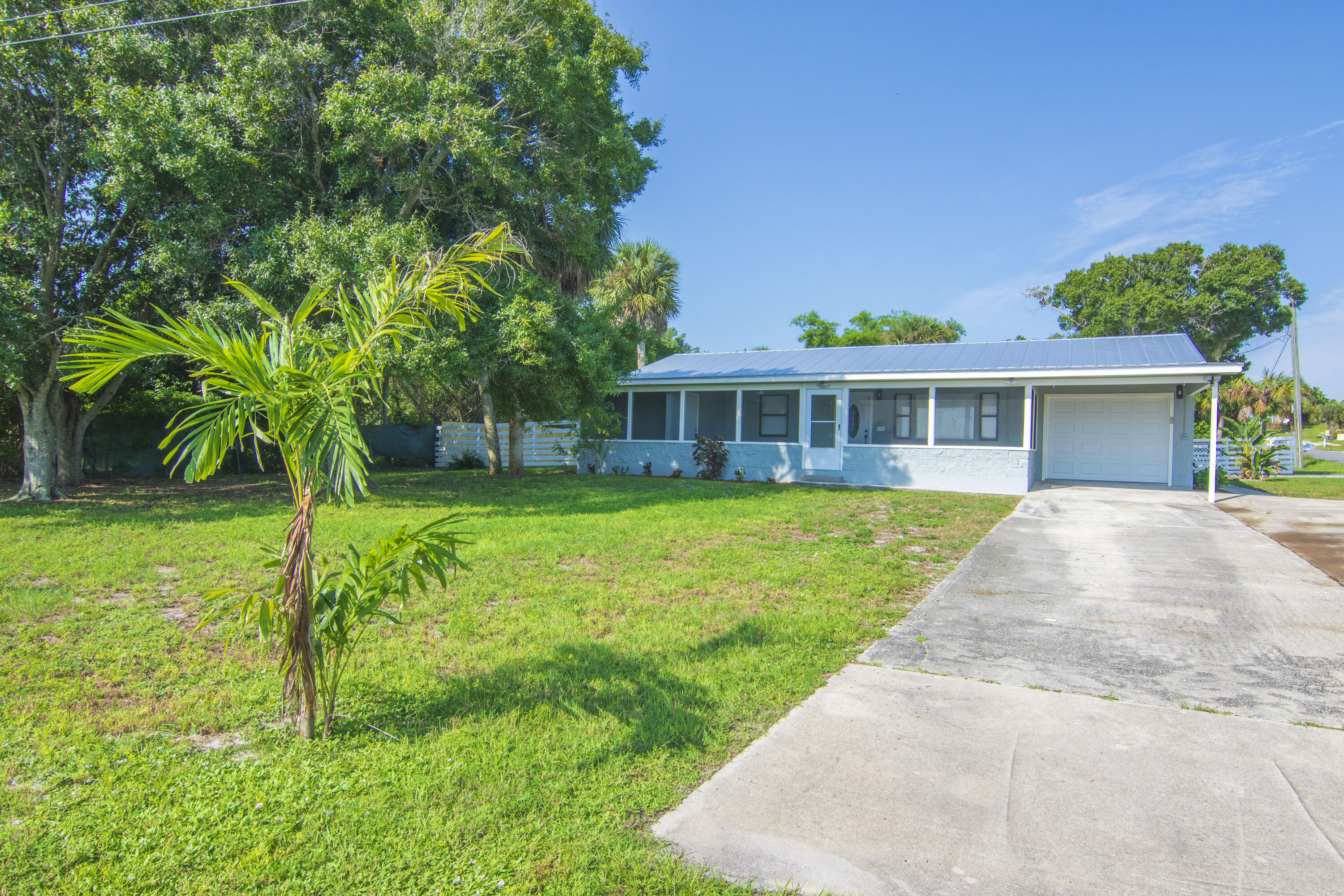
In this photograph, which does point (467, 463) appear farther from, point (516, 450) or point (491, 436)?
point (516, 450)

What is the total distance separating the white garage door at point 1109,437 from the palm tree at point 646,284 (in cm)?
1452

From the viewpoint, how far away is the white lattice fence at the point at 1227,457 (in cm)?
1758

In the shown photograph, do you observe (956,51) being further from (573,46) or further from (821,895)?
(821,895)

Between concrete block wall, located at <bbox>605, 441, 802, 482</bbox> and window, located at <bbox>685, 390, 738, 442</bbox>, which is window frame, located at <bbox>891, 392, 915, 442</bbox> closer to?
concrete block wall, located at <bbox>605, 441, 802, 482</bbox>

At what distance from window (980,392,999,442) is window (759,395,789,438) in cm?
439

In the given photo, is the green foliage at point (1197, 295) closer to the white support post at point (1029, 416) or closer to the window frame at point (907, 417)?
the window frame at point (907, 417)

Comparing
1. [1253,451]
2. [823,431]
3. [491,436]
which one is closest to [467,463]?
[491,436]

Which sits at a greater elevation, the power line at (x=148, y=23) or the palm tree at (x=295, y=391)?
the power line at (x=148, y=23)

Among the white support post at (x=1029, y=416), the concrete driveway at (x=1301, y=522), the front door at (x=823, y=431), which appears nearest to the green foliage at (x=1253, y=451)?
the concrete driveway at (x=1301, y=522)

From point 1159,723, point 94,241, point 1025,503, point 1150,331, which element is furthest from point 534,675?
point 1150,331

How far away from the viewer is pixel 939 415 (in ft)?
54.1

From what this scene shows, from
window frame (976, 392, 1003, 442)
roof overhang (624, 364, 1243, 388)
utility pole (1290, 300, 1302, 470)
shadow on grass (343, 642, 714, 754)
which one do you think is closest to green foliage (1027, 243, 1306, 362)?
utility pole (1290, 300, 1302, 470)

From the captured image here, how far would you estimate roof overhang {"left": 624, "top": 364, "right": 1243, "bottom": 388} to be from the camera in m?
12.1

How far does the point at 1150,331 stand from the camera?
34.8m
